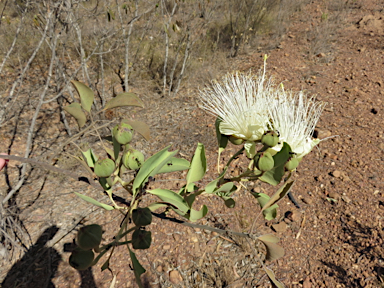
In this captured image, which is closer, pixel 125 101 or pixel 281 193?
pixel 281 193

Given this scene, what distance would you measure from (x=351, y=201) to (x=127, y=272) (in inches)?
68.0

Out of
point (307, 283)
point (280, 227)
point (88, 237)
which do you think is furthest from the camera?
point (280, 227)

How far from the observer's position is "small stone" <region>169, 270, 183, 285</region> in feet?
5.49

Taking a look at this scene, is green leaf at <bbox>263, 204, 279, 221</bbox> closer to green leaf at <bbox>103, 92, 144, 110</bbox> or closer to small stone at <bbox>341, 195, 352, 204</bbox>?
green leaf at <bbox>103, 92, 144, 110</bbox>

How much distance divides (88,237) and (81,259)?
0.05m

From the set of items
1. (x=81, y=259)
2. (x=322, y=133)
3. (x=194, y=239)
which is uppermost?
(x=81, y=259)

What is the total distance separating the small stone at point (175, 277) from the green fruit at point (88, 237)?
1406mm

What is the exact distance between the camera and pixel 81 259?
0.46 m

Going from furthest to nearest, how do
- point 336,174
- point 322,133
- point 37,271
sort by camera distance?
point 322,133 → point 336,174 → point 37,271

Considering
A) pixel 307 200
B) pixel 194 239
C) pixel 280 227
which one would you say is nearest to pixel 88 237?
pixel 194 239

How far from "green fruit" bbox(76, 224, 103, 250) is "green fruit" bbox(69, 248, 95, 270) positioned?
0.03m

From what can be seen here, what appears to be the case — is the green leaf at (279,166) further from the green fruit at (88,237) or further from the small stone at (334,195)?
the small stone at (334,195)

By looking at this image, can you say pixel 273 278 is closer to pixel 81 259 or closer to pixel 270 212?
pixel 270 212

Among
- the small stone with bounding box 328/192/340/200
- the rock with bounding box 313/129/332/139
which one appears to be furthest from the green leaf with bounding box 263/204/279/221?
the rock with bounding box 313/129/332/139
